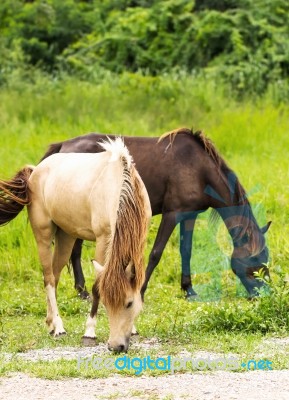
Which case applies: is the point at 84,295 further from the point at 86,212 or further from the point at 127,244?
the point at 127,244

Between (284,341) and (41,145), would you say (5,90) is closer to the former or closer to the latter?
(41,145)

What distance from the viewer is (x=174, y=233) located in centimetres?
1099

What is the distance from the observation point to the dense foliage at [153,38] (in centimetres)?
1759

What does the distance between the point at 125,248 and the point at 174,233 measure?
4.61 meters

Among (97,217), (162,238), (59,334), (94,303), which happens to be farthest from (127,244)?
(162,238)

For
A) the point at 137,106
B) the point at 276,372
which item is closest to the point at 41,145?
the point at 137,106

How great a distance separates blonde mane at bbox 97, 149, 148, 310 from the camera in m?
6.32

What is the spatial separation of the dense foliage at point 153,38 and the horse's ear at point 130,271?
10928mm

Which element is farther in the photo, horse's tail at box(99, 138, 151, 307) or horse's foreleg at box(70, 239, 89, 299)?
horse's foreleg at box(70, 239, 89, 299)

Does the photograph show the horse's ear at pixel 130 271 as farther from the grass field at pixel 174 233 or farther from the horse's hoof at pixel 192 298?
the horse's hoof at pixel 192 298

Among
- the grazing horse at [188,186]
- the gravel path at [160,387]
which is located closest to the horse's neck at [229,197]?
the grazing horse at [188,186]

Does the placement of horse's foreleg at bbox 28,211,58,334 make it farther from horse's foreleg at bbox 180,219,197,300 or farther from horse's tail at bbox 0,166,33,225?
horse's foreleg at bbox 180,219,197,300

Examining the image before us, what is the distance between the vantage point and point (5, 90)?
1689 cm

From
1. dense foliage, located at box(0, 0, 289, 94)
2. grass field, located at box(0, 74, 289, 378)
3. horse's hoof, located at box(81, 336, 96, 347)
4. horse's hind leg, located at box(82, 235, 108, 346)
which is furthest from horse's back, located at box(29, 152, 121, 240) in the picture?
dense foliage, located at box(0, 0, 289, 94)
